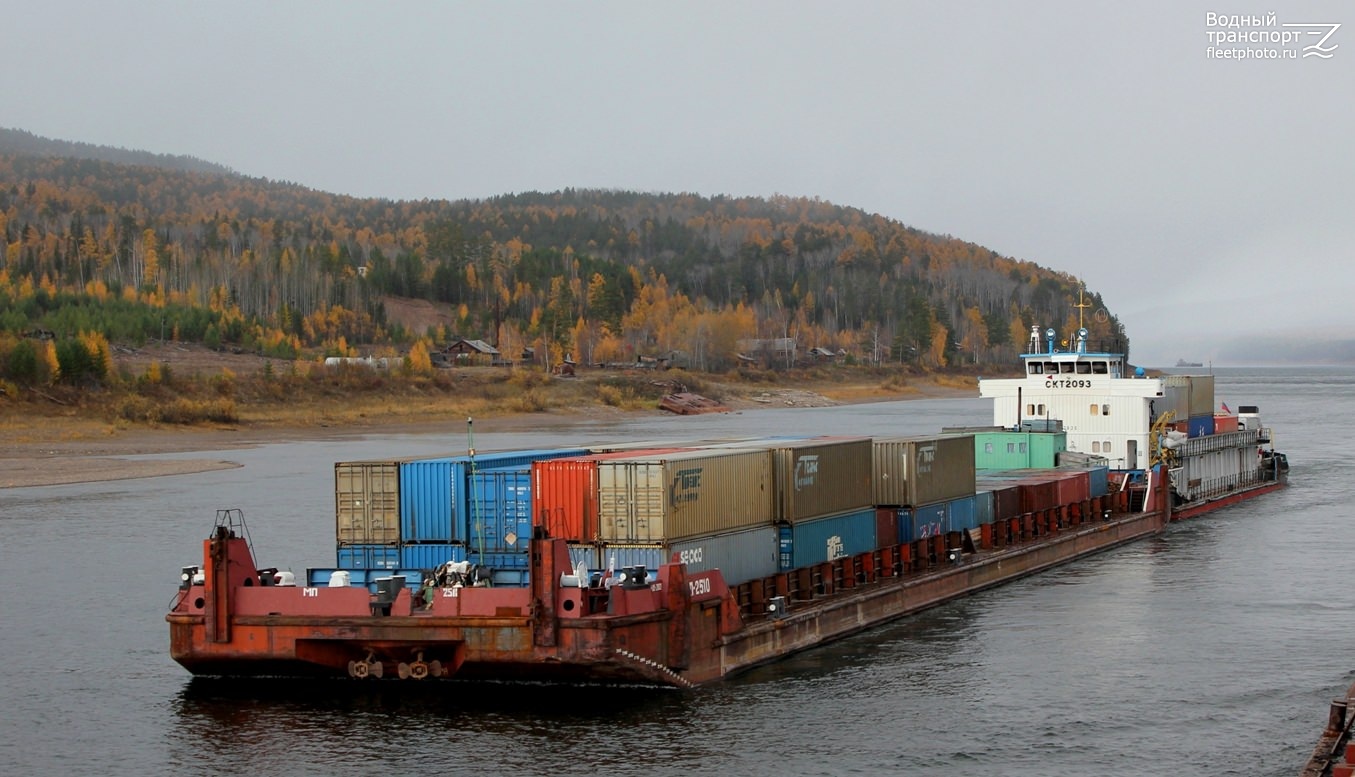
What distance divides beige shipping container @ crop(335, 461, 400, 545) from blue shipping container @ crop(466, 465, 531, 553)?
1810 mm

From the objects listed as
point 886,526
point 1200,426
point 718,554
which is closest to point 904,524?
point 886,526

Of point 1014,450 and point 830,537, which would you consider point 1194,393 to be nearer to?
point 1014,450

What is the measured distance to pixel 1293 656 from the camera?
1272 inches

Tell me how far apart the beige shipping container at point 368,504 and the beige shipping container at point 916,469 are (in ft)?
42.7

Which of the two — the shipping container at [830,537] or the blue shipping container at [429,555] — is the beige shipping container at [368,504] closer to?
the blue shipping container at [429,555]

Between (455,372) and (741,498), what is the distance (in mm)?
125729

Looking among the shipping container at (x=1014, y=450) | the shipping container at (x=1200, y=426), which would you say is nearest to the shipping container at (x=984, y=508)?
the shipping container at (x=1014, y=450)

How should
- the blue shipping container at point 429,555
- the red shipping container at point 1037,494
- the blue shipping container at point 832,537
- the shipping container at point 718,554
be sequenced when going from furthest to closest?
the red shipping container at point 1037,494 < the blue shipping container at point 832,537 < the blue shipping container at point 429,555 < the shipping container at point 718,554

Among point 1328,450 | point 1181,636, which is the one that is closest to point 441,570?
point 1181,636

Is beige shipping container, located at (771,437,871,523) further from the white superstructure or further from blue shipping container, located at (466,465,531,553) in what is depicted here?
the white superstructure

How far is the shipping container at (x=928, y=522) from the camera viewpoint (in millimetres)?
38219

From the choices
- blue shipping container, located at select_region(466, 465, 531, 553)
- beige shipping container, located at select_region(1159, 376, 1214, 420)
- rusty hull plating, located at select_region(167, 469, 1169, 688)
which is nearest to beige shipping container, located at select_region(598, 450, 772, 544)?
rusty hull plating, located at select_region(167, 469, 1169, 688)

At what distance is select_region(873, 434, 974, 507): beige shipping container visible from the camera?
36.9 metres

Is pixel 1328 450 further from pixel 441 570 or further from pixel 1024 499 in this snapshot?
pixel 441 570
